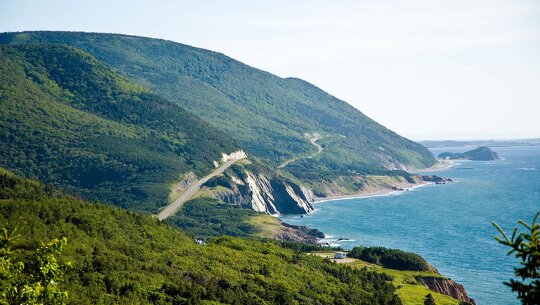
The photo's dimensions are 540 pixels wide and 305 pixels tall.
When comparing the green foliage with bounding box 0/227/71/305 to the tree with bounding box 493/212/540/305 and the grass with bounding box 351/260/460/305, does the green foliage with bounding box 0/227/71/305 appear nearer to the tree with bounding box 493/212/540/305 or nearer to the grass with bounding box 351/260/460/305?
the tree with bounding box 493/212/540/305

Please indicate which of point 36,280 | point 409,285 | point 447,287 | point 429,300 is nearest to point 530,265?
point 36,280

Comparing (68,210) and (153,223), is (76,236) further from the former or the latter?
(153,223)

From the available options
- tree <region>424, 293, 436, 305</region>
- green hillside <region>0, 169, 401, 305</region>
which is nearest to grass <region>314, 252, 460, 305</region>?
tree <region>424, 293, 436, 305</region>

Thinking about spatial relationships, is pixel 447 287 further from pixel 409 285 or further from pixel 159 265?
pixel 159 265

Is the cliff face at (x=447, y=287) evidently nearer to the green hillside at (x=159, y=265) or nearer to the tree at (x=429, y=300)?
the green hillside at (x=159, y=265)

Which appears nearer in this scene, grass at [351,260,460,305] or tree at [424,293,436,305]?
tree at [424,293,436,305]

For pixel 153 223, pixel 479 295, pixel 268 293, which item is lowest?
pixel 479 295

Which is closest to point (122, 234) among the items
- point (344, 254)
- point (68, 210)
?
point (68, 210)
